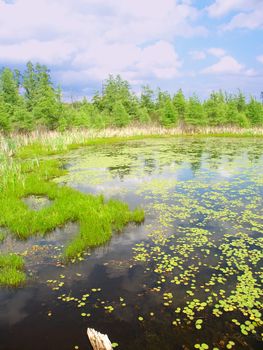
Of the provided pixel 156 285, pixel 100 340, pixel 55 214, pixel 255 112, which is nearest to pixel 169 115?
pixel 255 112

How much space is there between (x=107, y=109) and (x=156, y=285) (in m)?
62.9

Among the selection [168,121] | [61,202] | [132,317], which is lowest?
[132,317]

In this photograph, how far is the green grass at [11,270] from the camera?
6852 mm

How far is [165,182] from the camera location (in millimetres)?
16391

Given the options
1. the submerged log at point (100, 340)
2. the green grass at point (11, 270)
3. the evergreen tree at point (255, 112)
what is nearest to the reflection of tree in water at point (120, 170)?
the green grass at point (11, 270)

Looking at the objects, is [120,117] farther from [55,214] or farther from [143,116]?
[55,214]

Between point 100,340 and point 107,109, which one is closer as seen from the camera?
point 100,340

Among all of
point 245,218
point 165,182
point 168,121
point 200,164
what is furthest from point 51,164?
point 168,121

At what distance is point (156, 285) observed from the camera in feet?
21.8

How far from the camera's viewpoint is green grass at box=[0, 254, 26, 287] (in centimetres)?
685

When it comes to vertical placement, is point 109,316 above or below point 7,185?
below

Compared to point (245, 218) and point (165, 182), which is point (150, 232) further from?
point (165, 182)

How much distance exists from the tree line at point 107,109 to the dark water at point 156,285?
29970 millimetres

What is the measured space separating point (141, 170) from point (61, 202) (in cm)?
890
